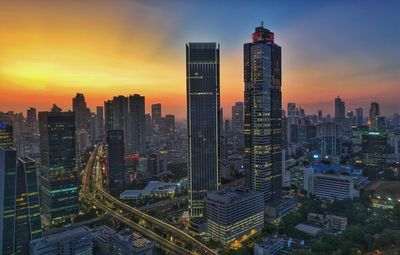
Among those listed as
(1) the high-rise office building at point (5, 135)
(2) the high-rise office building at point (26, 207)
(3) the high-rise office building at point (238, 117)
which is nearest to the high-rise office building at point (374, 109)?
(3) the high-rise office building at point (238, 117)

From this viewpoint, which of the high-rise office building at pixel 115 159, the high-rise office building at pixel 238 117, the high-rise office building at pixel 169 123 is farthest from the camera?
the high-rise office building at pixel 169 123

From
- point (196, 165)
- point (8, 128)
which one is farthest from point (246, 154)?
point (8, 128)

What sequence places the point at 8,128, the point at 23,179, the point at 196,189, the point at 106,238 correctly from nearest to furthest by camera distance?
1. the point at 23,179
2. the point at 106,238
3. the point at 8,128
4. the point at 196,189

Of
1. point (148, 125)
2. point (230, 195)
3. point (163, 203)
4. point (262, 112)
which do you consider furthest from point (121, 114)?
point (230, 195)

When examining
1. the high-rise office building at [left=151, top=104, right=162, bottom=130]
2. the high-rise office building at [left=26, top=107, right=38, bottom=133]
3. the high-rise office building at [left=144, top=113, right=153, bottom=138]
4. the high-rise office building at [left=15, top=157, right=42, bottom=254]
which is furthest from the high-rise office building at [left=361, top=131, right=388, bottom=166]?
the high-rise office building at [left=26, top=107, right=38, bottom=133]

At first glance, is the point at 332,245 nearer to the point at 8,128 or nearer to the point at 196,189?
the point at 196,189

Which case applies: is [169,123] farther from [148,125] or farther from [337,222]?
[337,222]

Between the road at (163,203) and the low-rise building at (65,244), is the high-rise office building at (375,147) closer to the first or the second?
the road at (163,203)
